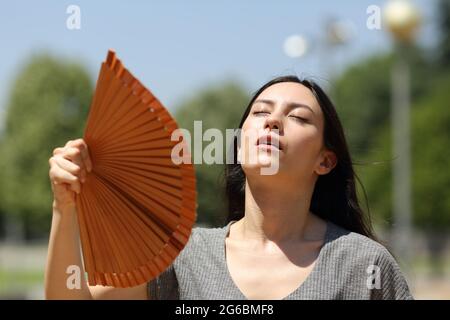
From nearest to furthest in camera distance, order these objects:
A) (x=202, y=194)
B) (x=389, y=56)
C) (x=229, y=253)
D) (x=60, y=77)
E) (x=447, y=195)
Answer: (x=229, y=253) → (x=202, y=194) → (x=447, y=195) → (x=60, y=77) → (x=389, y=56)

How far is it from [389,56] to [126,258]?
51.8m

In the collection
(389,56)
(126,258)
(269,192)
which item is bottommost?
(126,258)

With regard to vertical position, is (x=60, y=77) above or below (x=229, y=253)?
above

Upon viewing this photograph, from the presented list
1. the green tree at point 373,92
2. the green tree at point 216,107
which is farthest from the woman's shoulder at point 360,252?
the green tree at point 373,92

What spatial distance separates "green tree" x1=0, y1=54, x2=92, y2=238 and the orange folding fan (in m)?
31.7

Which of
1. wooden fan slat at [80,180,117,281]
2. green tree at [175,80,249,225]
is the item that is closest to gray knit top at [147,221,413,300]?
wooden fan slat at [80,180,117,281]

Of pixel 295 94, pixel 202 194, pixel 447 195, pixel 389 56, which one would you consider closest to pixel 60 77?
pixel 202 194

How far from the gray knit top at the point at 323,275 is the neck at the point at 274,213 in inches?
4.7

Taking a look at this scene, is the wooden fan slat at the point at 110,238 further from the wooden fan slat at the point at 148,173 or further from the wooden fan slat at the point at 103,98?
the wooden fan slat at the point at 103,98

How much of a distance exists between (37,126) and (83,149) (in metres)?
33.2

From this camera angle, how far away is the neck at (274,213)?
2738 millimetres

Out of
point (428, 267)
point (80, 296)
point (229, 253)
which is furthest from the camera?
point (428, 267)

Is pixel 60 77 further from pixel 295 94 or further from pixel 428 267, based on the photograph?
pixel 295 94

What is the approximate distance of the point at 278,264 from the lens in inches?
104
